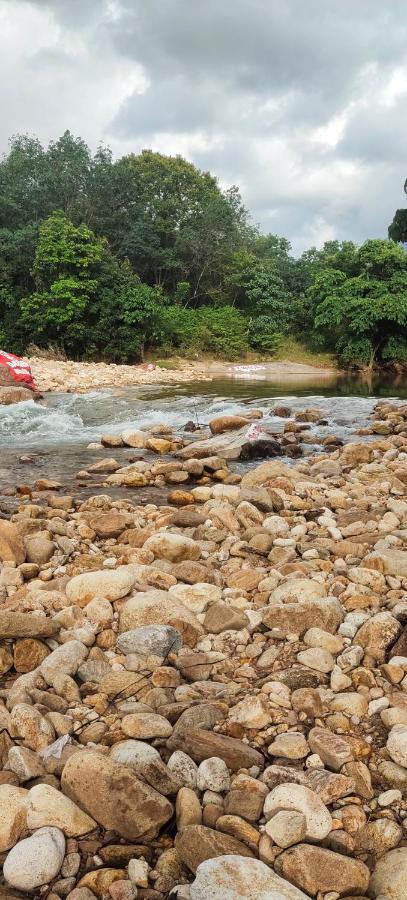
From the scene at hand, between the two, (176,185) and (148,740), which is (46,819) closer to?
(148,740)

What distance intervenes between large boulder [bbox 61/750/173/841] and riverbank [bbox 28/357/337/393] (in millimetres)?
14723

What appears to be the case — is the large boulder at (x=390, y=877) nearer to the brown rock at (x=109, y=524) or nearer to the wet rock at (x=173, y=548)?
the wet rock at (x=173, y=548)

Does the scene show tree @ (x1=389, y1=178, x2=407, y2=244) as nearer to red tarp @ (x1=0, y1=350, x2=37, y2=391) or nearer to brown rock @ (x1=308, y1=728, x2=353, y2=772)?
red tarp @ (x1=0, y1=350, x2=37, y2=391)

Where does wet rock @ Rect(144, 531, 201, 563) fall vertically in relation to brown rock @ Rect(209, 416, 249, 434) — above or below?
below

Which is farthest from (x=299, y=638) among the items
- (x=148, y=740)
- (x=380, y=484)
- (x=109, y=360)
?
(x=109, y=360)

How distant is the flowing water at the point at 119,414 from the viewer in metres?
7.73

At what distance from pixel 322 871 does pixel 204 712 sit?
2.29ft

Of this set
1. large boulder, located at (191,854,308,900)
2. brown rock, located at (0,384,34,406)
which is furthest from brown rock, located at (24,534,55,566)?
brown rock, located at (0,384,34,406)

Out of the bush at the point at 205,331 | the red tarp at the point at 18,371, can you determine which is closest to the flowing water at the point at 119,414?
the red tarp at the point at 18,371

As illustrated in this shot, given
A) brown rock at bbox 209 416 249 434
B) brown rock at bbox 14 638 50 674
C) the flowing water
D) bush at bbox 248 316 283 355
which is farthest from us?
bush at bbox 248 316 283 355

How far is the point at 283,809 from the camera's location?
1680 mm

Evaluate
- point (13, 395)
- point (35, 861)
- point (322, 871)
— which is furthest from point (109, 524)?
point (13, 395)

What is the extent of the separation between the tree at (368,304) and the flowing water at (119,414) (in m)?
8.88

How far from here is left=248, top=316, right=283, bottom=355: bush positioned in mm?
29844
